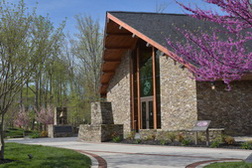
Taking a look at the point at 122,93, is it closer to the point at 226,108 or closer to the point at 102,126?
the point at 102,126

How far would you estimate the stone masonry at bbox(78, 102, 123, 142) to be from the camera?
1711cm

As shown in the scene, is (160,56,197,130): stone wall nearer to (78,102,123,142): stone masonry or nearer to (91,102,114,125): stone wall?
(78,102,123,142): stone masonry

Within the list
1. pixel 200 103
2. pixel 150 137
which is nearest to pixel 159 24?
pixel 200 103

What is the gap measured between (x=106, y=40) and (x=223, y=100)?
346 inches

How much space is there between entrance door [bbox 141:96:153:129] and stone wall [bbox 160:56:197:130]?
2.19 meters

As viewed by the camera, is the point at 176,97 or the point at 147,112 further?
the point at 147,112

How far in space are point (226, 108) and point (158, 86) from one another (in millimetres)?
4842

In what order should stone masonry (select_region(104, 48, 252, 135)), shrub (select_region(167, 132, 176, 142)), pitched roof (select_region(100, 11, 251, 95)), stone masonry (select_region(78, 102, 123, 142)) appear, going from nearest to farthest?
shrub (select_region(167, 132, 176, 142)) < stone masonry (select_region(78, 102, 123, 142)) < stone masonry (select_region(104, 48, 252, 135)) < pitched roof (select_region(100, 11, 251, 95))

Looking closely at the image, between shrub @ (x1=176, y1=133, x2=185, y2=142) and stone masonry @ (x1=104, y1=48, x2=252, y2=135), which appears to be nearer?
shrub @ (x1=176, y1=133, x2=185, y2=142)

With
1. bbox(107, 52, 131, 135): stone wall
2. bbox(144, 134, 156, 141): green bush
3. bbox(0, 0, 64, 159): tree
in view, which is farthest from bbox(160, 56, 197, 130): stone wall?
bbox(0, 0, 64, 159): tree

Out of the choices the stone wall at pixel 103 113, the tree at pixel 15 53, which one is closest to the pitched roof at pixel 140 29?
the stone wall at pixel 103 113

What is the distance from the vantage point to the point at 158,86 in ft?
68.3

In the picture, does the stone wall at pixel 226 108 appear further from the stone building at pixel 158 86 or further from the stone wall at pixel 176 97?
the stone wall at pixel 176 97

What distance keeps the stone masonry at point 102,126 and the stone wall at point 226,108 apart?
15.0ft
